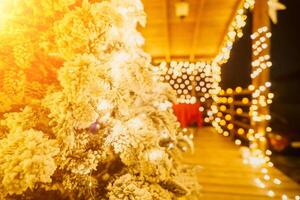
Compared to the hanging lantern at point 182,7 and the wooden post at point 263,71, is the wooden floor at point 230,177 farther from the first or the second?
the hanging lantern at point 182,7

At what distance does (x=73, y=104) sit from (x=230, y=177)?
2.73m

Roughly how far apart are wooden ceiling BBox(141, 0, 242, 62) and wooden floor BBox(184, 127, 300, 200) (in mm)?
1842

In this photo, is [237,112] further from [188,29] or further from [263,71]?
[188,29]

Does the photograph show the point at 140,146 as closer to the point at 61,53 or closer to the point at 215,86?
the point at 61,53

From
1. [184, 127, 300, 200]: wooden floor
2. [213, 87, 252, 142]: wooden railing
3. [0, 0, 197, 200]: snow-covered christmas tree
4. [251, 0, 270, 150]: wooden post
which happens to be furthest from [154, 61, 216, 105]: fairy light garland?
[0, 0, 197, 200]: snow-covered christmas tree

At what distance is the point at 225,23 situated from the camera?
4664 mm

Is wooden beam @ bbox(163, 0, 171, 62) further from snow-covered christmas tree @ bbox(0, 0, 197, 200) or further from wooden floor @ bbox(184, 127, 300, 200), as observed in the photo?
snow-covered christmas tree @ bbox(0, 0, 197, 200)

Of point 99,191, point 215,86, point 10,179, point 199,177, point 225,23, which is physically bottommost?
point 199,177

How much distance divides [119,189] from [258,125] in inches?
139

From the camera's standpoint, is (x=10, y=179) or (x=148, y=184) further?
(x=148, y=184)

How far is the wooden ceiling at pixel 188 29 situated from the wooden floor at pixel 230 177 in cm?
184

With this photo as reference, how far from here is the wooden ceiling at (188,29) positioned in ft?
13.8

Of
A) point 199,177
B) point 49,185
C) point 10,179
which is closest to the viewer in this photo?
point 10,179

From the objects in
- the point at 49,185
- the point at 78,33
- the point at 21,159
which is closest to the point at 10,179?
the point at 21,159
